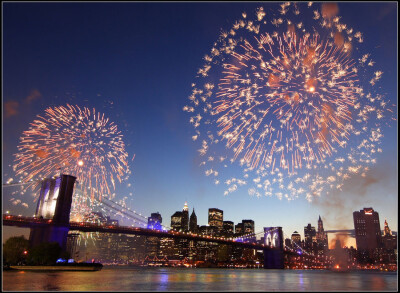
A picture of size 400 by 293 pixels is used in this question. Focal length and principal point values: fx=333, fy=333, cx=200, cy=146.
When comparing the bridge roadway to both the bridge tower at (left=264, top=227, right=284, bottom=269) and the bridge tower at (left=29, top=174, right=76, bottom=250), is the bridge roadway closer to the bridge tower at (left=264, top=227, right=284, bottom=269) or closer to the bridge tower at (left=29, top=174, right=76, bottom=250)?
the bridge tower at (left=29, top=174, right=76, bottom=250)

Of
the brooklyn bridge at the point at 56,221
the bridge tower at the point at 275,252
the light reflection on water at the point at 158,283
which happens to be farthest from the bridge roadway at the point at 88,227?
the light reflection on water at the point at 158,283


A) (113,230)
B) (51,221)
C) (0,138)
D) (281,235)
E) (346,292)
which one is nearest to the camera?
(0,138)

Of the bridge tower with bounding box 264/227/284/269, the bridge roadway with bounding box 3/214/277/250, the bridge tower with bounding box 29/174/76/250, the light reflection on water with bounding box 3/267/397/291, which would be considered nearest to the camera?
the light reflection on water with bounding box 3/267/397/291

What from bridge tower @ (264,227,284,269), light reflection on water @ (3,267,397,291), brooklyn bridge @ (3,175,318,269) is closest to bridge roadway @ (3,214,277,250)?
brooklyn bridge @ (3,175,318,269)

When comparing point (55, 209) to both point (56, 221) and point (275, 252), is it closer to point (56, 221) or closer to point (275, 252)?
point (56, 221)

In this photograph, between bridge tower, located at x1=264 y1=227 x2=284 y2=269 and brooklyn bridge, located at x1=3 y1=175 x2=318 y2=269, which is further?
bridge tower, located at x1=264 y1=227 x2=284 y2=269

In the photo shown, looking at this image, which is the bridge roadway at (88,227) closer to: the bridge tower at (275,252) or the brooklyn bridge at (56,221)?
the brooklyn bridge at (56,221)

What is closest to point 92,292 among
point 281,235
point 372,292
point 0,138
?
point 0,138

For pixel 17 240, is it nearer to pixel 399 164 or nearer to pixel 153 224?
pixel 153 224
